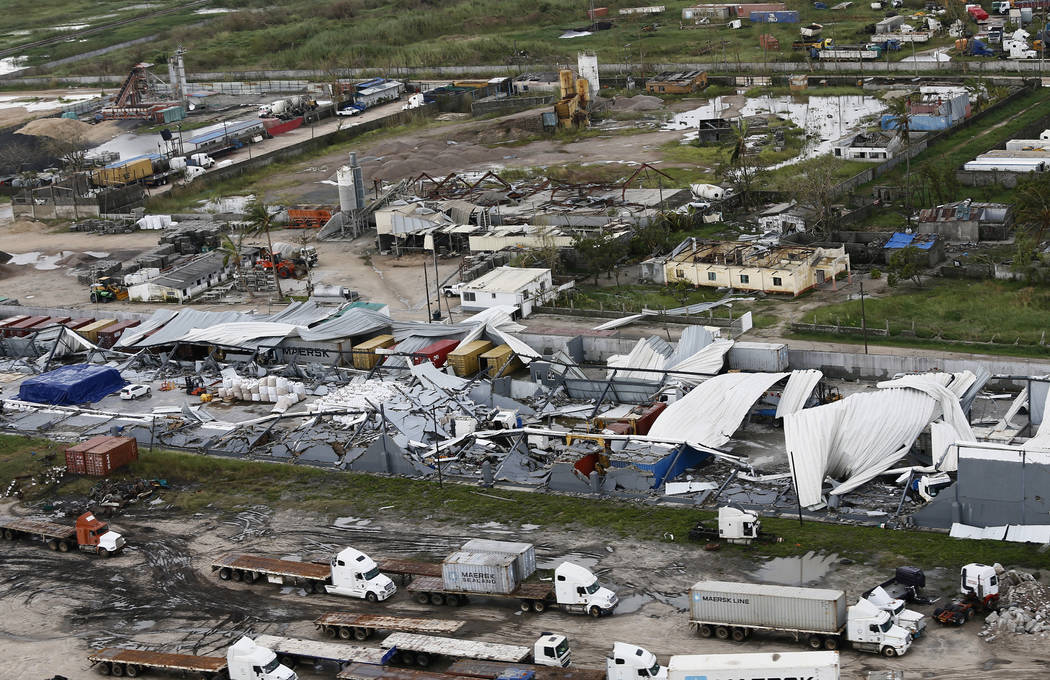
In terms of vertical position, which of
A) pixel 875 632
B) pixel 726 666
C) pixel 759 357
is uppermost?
pixel 726 666

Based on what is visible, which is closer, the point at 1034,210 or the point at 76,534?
the point at 76,534

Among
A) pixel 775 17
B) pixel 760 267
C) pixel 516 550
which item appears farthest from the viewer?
pixel 775 17

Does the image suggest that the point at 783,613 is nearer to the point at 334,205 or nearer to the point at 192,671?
the point at 192,671

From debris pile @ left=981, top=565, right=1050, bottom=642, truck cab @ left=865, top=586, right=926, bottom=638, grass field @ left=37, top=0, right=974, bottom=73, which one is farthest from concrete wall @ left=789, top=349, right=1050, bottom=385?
grass field @ left=37, top=0, right=974, bottom=73

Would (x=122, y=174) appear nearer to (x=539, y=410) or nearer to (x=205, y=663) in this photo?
(x=539, y=410)

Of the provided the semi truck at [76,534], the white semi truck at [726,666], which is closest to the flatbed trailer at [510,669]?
the white semi truck at [726,666]

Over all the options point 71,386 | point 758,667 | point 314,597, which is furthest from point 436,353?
point 758,667

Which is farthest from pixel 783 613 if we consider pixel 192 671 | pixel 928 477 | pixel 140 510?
pixel 140 510
